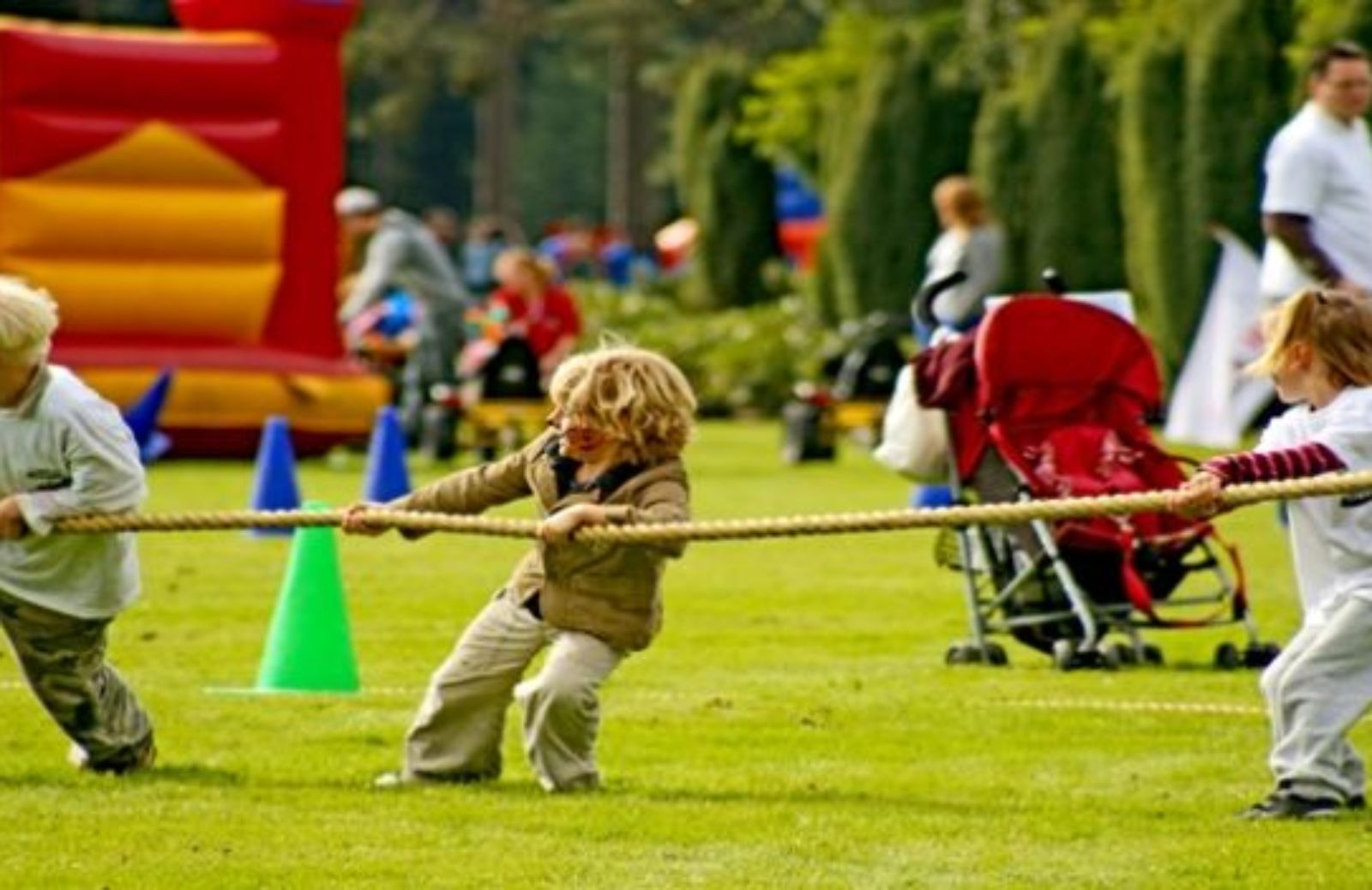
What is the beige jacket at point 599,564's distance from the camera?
952cm

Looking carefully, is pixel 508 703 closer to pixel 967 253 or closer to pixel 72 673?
pixel 72 673

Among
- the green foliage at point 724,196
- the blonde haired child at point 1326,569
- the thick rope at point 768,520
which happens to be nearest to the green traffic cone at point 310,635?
the thick rope at point 768,520

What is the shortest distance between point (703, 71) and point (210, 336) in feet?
62.1

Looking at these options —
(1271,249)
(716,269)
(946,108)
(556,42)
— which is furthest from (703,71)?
(556,42)

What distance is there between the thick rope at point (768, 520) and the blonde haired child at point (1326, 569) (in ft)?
1.40

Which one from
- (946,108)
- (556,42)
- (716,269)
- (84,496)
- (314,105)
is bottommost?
(556,42)

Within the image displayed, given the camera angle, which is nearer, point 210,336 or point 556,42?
point 210,336

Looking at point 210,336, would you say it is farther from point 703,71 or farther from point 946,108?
point 703,71

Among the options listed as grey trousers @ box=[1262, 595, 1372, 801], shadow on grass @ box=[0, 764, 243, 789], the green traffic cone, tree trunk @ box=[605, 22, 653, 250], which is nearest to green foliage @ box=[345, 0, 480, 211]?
tree trunk @ box=[605, 22, 653, 250]

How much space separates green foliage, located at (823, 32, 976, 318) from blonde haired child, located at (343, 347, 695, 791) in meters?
24.1

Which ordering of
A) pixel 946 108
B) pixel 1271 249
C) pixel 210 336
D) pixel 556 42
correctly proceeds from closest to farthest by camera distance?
pixel 1271 249, pixel 210 336, pixel 946 108, pixel 556 42

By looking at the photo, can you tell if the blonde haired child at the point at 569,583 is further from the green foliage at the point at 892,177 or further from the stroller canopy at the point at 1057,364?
the green foliage at the point at 892,177

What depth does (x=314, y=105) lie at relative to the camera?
24766 millimetres

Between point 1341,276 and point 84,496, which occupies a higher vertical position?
point 84,496
